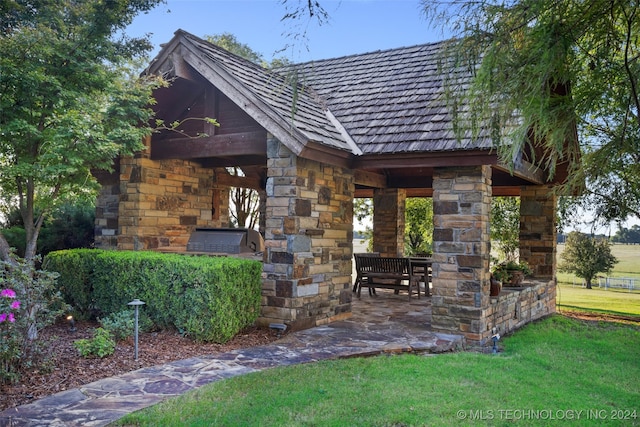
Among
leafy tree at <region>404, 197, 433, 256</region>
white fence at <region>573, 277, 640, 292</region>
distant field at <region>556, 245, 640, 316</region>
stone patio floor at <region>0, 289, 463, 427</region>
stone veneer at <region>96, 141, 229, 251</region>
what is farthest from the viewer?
white fence at <region>573, 277, 640, 292</region>

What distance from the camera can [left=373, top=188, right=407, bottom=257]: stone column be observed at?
1253 cm

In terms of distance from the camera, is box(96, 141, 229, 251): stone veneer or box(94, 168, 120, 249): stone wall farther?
box(94, 168, 120, 249): stone wall

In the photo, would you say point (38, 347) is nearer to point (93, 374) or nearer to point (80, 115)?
point (93, 374)

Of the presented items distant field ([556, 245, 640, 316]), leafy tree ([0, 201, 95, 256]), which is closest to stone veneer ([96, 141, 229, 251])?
leafy tree ([0, 201, 95, 256])

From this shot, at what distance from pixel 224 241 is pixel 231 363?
303cm

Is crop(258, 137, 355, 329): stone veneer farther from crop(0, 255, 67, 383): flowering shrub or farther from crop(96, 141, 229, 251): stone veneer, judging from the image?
crop(0, 255, 67, 383): flowering shrub

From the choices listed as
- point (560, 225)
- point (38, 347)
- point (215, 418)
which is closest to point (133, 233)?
point (38, 347)

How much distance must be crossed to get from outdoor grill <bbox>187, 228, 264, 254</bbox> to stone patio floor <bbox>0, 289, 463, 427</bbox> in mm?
1863

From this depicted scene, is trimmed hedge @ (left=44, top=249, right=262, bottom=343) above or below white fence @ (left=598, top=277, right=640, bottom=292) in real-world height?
above

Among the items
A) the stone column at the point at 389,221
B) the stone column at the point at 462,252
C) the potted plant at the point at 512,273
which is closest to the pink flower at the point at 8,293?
the stone column at the point at 462,252

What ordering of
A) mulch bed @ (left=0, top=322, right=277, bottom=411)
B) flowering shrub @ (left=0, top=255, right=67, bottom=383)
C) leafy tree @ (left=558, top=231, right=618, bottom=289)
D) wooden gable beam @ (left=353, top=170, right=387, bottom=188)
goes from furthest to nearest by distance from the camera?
leafy tree @ (left=558, top=231, right=618, bottom=289) → wooden gable beam @ (left=353, top=170, right=387, bottom=188) → flowering shrub @ (left=0, top=255, right=67, bottom=383) → mulch bed @ (left=0, top=322, right=277, bottom=411)

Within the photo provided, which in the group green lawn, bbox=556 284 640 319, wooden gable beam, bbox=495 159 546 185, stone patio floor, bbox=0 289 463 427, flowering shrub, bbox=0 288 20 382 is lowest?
green lawn, bbox=556 284 640 319

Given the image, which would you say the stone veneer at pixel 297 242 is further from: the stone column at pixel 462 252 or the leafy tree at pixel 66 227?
the leafy tree at pixel 66 227

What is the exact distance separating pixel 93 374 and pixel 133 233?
365 cm
